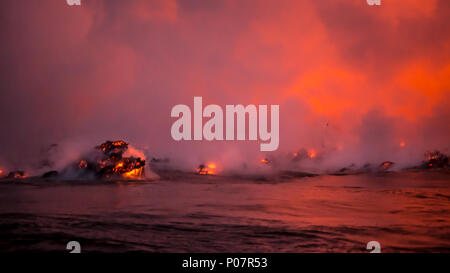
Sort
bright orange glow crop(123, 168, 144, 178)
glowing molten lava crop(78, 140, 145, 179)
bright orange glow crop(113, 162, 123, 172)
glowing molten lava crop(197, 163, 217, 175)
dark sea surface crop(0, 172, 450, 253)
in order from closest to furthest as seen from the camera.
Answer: dark sea surface crop(0, 172, 450, 253) < glowing molten lava crop(78, 140, 145, 179) < bright orange glow crop(113, 162, 123, 172) < bright orange glow crop(123, 168, 144, 178) < glowing molten lava crop(197, 163, 217, 175)

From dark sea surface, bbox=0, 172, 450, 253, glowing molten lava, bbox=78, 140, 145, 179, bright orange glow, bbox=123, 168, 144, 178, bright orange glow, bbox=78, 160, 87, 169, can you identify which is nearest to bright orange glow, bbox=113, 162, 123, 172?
glowing molten lava, bbox=78, 140, 145, 179

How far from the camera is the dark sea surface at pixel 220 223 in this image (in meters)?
5.92

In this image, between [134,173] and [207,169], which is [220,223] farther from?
[207,169]

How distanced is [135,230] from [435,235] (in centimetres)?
554

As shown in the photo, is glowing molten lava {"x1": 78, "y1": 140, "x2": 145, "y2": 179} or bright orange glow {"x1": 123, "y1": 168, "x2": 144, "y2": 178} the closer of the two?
glowing molten lava {"x1": 78, "y1": 140, "x2": 145, "y2": 179}

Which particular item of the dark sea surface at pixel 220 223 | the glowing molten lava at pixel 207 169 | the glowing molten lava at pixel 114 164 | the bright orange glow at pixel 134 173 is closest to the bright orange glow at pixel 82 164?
the glowing molten lava at pixel 114 164

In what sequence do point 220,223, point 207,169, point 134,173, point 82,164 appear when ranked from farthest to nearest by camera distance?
point 207,169 < point 134,173 < point 82,164 < point 220,223

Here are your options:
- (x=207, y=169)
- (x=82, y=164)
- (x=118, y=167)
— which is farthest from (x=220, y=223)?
(x=207, y=169)

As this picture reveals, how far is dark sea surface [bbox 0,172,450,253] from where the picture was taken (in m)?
5.92

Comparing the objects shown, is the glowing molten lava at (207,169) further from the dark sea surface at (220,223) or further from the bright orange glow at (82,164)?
the dark sea surface at (220,223)

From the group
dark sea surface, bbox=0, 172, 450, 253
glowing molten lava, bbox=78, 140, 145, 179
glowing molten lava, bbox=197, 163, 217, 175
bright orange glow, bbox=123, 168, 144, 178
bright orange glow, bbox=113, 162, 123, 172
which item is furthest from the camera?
glowing molten lava, bbox=197, 163, 217, 175

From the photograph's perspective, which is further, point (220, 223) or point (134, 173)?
point (134, 173)

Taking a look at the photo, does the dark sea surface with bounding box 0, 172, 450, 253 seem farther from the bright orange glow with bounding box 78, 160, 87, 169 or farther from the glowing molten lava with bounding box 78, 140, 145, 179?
the bright orange glow with bounding box 78, 160, 87, 169

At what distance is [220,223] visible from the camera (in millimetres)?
7609
